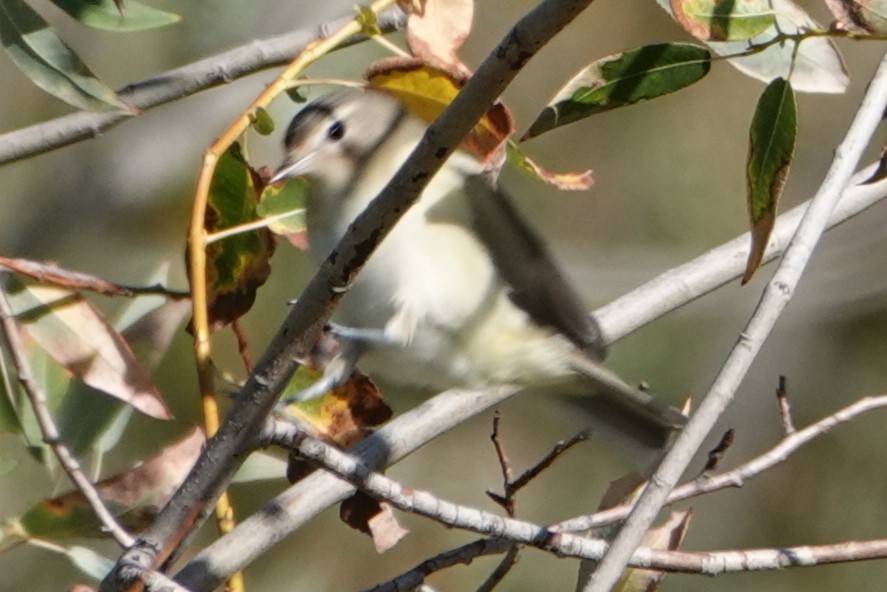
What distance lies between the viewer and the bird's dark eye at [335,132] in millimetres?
2146

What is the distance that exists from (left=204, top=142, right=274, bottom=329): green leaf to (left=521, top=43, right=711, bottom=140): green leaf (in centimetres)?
50

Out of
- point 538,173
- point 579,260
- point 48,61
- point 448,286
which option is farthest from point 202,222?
point 579,260

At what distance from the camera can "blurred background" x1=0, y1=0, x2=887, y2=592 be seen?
3.83 m

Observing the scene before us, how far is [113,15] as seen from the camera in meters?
1.68

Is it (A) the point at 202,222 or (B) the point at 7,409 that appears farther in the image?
(B) the point at 7,409

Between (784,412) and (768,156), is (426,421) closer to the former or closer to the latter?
(784,412)

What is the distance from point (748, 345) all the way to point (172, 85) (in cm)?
102

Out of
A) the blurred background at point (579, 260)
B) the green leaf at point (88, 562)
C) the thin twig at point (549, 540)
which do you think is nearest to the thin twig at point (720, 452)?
the thin twig at point (549, 540)

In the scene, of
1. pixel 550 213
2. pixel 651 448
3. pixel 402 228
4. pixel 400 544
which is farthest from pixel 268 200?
pixel 550 213

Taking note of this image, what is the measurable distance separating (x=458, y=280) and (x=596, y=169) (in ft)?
10.0

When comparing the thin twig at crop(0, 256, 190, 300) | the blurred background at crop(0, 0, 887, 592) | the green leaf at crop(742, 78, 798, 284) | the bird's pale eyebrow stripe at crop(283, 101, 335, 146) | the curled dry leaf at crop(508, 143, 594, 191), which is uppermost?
the blurred background at crop(0, 0, 887, 592)

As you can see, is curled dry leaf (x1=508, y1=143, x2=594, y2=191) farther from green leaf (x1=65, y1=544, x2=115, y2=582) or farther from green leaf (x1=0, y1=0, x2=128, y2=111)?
green leaf (x1=65, y1=544, x2=115, y2=582)

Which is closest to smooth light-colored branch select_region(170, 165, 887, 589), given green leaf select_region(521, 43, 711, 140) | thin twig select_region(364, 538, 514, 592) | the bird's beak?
thin twig select_region(364, 538, 514, 592)

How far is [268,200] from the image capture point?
6.69ft
